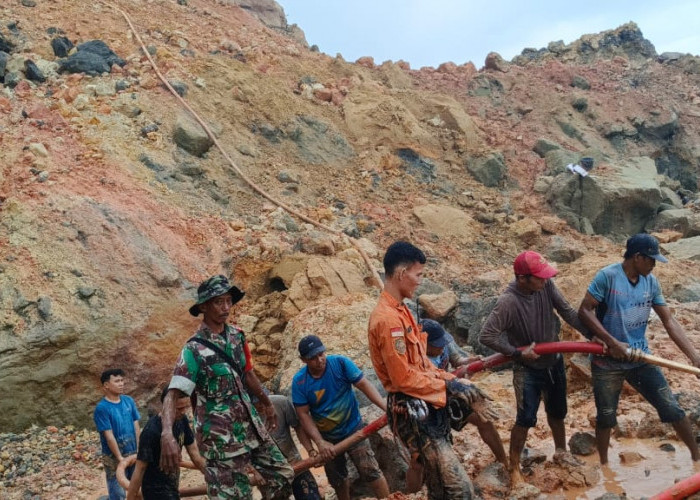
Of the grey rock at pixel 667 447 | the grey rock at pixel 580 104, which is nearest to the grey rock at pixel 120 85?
the grey rock at pixel 667 447

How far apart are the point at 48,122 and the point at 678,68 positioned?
2094 centimetres

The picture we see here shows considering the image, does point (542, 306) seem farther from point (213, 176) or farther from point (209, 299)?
point (213, 176)

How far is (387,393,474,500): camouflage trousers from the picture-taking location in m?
3.54

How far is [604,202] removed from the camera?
14906 millimetres

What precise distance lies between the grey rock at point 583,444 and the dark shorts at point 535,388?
0.60 meters

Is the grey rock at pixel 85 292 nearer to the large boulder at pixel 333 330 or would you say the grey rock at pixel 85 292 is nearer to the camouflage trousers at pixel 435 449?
the large boulder at pixel 333 330

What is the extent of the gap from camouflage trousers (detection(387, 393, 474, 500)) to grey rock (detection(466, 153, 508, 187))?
41.0 feet

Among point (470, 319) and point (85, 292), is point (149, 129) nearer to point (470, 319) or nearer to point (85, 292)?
point (85, 292)

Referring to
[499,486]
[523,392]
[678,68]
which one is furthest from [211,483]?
[678,68]

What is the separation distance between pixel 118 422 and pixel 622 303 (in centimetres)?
398

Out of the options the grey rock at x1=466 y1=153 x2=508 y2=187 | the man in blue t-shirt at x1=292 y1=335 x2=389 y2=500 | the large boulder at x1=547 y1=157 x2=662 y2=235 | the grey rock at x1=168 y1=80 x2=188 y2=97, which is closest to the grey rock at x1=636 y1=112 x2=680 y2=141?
the large boulder at x1=547 y1=157 x2=662 y2=235

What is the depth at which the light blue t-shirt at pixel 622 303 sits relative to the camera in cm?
482

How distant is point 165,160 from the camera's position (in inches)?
465

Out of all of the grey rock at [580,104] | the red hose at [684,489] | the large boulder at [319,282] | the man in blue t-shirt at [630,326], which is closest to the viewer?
the red hose at [684,489]
